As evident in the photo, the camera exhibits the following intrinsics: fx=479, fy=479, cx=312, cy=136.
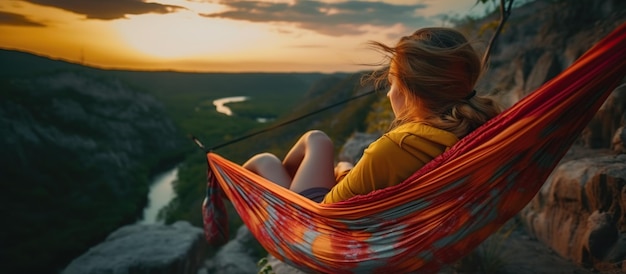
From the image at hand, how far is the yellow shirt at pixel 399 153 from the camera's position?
1.31m

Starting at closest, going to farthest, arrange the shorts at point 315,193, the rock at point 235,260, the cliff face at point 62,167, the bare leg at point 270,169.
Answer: the shorts at point 315,193
the bare leg at point 270,169
the rock at point 235,260
the cliff face at point 62,167

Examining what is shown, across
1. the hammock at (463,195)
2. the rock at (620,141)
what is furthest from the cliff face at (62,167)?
the rock at (620,141)

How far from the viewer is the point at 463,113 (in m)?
1.34

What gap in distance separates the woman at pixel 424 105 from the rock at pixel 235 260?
9.58 feet

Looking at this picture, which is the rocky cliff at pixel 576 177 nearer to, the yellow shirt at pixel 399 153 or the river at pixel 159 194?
the yellow shirt at pixel 399 153

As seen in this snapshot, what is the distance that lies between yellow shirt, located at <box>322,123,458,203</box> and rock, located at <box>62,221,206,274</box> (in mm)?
2836

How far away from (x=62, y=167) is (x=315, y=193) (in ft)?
21.5

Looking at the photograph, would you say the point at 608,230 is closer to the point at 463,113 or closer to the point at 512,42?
the point at 463,113

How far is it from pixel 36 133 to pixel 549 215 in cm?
654

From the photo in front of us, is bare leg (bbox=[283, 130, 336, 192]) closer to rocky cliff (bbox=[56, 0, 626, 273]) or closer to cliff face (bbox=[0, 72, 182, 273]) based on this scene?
rocky cliff (bbox=[56, 0, 626, 273])

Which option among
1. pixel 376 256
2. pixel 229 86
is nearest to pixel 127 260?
pixel 376 256

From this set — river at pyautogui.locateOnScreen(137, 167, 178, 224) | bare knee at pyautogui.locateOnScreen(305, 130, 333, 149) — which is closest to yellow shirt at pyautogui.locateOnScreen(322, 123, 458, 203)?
bare knee at pyautogui.locateOnScreen(305, 130, 333, 149)

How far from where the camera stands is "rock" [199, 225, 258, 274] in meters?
4.15

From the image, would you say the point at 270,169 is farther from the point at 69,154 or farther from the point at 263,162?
the point at 69,154
